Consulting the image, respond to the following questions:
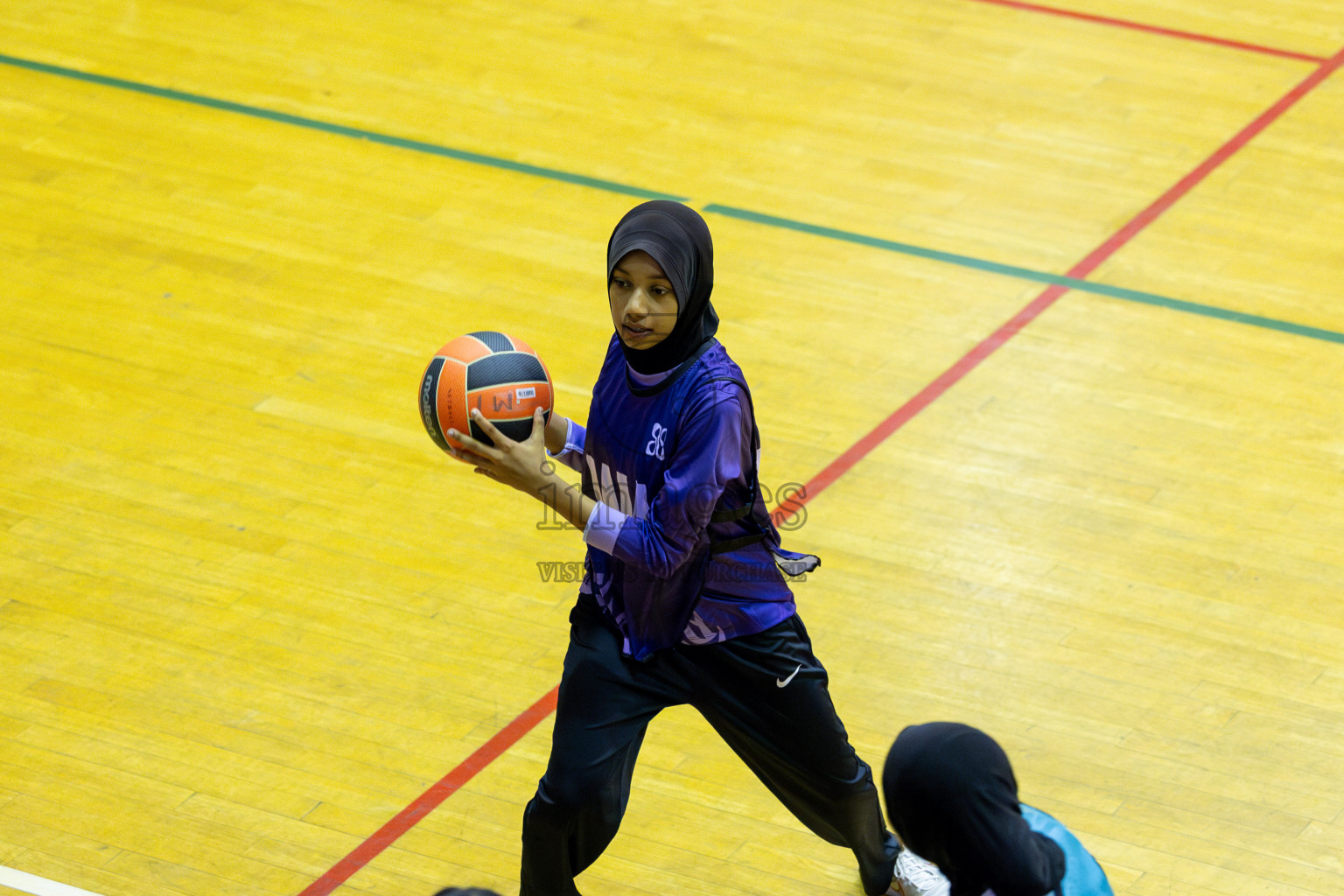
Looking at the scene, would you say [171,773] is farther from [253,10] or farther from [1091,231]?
[253,10]

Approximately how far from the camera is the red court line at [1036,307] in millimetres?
5957

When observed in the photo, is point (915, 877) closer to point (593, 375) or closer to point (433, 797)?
point (433, 797)

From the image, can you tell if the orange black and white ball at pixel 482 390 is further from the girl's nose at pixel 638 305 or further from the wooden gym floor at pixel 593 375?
the wooden gym floor at pixel 593 375

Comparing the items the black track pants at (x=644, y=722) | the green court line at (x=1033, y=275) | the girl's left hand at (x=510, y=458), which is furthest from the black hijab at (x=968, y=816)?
the green court line at (x=1033, y=275)

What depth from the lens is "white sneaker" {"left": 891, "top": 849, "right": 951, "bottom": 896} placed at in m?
4.12

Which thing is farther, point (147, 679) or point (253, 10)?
point (253, 10)

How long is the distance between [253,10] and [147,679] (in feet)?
19.3

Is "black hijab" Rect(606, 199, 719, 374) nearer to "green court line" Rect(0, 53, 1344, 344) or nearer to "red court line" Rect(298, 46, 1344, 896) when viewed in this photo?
"red court line" Rect(298, 46, 1344, 896)

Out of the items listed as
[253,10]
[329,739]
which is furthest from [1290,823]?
[253,10]

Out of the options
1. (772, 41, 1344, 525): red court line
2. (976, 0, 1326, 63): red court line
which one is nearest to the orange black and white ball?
(772, 41, 1344, 525): red court line

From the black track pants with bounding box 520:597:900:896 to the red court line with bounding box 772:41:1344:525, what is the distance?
2.04m

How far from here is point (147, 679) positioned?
16.3 ft

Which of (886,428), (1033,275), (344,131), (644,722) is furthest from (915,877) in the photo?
(344,131)

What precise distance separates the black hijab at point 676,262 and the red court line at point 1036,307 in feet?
7.57
